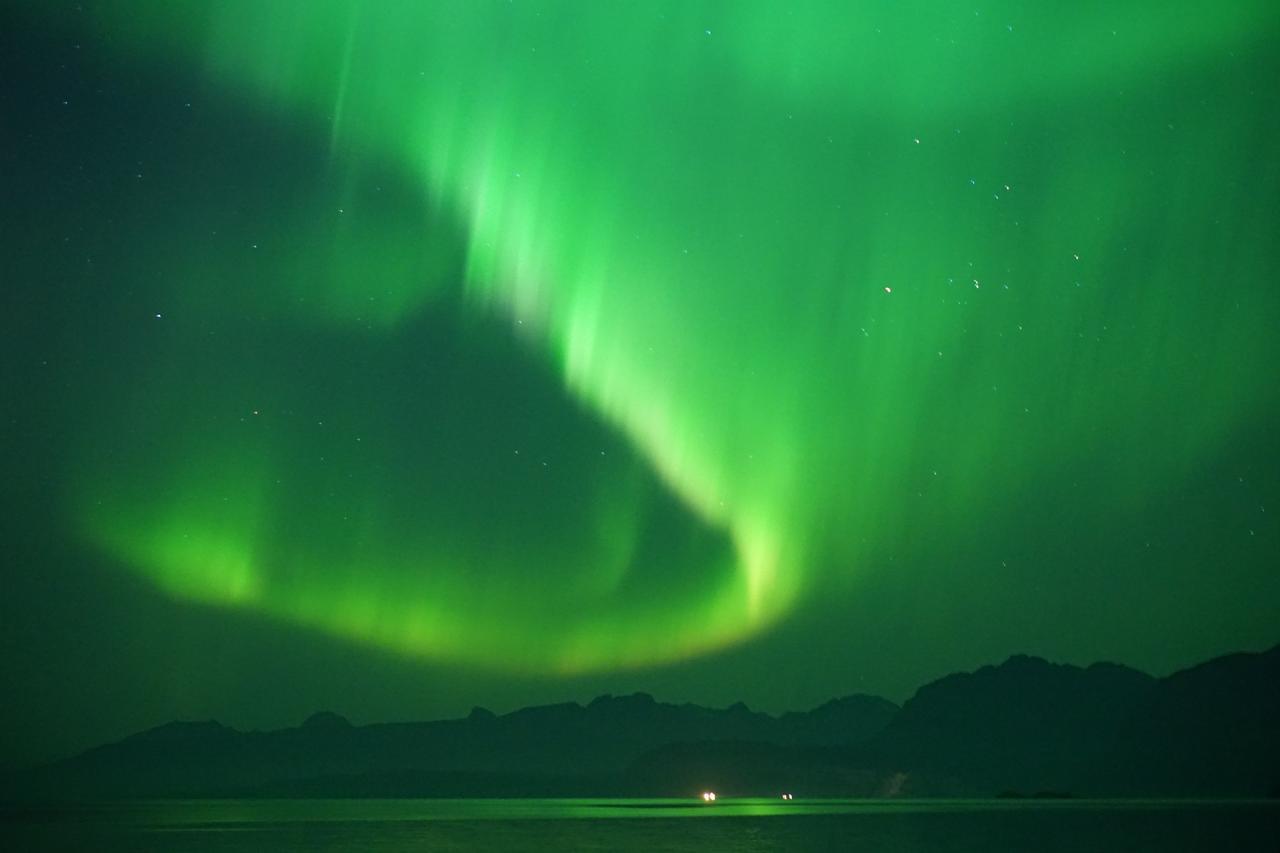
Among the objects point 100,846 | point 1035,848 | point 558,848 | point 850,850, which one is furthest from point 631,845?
point 100,846

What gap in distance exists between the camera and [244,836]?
86.8m

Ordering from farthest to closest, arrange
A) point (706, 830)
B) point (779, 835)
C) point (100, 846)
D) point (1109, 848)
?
point (706, 830)
point (779, 835)
point (100, 846)
point (1109, 848)


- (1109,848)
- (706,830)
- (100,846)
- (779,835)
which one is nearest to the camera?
(1109,848)

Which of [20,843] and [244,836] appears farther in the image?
[244,836]

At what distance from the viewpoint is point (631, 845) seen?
67062 millimetres

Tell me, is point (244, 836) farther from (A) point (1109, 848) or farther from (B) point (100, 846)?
(A) point (1109, 848)

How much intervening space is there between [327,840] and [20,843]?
17.3 m

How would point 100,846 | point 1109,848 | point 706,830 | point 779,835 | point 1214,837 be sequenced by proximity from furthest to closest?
point 706,830 < point 779,835 < point 1214,837 < point 100,846 < point 1109,848

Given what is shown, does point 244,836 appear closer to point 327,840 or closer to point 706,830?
point 327,840

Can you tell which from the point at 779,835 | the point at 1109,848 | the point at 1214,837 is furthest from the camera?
the point at 779,835

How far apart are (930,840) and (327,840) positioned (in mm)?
37057

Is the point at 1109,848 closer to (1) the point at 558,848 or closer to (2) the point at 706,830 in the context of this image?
(1) the point at 558,848

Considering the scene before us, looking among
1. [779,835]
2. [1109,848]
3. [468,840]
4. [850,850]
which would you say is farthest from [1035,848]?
[468,840]

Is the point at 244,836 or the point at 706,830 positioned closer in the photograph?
the point at 244,836
